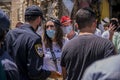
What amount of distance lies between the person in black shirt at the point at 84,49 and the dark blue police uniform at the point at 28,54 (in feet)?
1.51

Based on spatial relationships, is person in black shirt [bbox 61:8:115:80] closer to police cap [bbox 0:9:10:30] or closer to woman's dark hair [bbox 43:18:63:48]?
police cap [bbox 0:9:10:30]

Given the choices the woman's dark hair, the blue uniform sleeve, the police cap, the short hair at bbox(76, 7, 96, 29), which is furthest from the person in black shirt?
the woman's dark hair

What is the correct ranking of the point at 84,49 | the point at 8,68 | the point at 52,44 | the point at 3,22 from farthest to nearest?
the point at 52,44, the point at 84,49, the point at 3,22, the point at 8,68

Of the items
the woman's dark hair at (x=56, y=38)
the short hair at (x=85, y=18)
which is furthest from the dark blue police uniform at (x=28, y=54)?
the woman's dark hair at (x=56, y=38)

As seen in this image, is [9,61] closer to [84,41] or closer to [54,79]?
[84,41]

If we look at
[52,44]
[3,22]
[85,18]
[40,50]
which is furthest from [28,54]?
[3,22]

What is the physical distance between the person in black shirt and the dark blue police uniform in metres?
0.46

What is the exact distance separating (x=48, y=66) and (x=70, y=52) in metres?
1.49

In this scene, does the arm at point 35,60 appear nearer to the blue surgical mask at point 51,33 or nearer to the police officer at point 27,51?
the police officer at point 27,51

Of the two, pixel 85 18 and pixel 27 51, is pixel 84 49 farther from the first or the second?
pixel 27 51

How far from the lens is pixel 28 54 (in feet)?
14.0

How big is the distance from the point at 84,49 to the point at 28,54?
2.61 feet

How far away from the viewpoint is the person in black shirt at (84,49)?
12.0 ft

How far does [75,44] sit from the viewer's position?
3.75 meters
